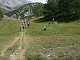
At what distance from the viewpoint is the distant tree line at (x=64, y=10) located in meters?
89.2

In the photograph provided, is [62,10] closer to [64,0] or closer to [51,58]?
[64,0]

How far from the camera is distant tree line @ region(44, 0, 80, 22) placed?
89.2 meters

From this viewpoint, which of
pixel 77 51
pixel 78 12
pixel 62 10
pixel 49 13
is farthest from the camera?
pixel 49 13

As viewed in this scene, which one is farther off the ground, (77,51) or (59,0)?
(59,0)

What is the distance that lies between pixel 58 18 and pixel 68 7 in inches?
212

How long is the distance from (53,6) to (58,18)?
18.9 feet

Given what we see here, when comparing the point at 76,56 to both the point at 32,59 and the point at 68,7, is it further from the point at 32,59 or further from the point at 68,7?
the point at 68,7

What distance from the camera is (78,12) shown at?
8750cm

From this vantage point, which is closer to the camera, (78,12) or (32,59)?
(32,59)

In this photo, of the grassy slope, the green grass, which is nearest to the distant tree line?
the grassy slope

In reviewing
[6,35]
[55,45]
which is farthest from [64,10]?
[55,45]

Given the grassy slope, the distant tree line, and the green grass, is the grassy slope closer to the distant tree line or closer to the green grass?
the green grass

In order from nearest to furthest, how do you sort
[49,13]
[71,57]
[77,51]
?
[71,57], [77,51], [49,13]

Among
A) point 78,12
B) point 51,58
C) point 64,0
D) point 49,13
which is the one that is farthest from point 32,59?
point 49,13
